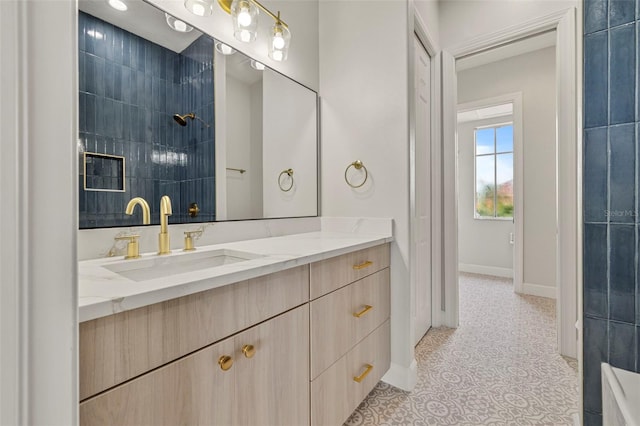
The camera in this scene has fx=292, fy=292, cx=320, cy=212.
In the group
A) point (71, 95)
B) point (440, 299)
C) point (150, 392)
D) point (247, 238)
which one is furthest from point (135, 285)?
point (440, 299)

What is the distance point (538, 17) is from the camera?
6.95 ft

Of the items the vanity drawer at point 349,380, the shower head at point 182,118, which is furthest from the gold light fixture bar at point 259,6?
the vanity drawer at point 349,380

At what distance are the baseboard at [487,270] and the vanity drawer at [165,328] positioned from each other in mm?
4159

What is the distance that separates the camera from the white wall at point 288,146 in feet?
5.71

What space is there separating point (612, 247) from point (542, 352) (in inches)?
54.2

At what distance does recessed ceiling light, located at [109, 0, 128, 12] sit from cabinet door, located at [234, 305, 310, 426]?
4.20ft

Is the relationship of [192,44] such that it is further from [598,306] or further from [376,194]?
[598,306]

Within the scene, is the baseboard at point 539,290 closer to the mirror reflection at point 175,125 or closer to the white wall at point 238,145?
the mirror reflection at point 175,125

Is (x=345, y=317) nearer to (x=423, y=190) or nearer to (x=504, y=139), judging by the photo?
(x=423, y=190)

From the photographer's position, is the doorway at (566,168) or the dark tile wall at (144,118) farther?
the doorway at (566,168)

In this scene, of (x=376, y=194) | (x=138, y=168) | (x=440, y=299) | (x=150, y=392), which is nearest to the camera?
(x=150, y=392)

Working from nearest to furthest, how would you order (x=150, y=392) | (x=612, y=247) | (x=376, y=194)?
(x=150, y=392), (x=612, y=247), (x=376, y=194)

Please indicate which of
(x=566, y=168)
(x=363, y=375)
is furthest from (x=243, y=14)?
(x=566, y=168)

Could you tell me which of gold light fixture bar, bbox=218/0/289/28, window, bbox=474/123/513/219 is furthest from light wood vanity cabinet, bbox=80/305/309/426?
window, bbox=474/123/513/219
